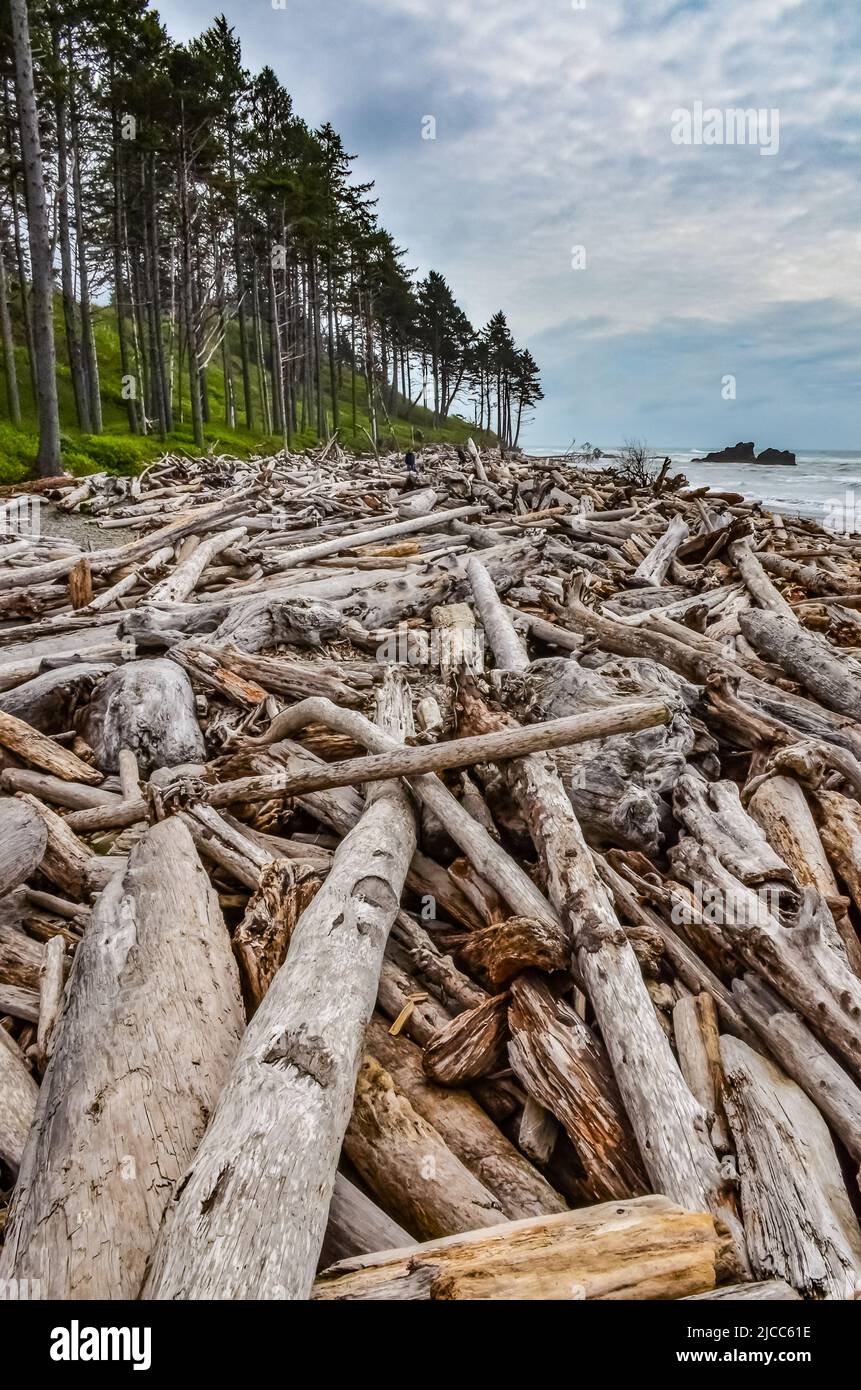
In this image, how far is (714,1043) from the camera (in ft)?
10.0

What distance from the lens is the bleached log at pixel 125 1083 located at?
2062 mm

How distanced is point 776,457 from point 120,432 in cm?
9344

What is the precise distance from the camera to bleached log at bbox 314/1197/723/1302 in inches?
76.5

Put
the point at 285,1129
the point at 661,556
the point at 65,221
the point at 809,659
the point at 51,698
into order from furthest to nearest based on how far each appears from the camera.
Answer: the point at 65,221, the point at 661,556, the point at 809,659, the point at 51,698, the point at 285,1129

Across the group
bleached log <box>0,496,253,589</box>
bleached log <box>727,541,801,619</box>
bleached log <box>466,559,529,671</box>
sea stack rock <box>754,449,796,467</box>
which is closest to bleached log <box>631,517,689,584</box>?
bleached log <box>727,541,801,619</box>

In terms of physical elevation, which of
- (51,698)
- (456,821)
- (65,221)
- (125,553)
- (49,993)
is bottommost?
(49,993)

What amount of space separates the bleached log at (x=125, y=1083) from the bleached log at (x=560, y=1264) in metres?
0.64

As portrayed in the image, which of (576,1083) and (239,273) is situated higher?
(239,273)

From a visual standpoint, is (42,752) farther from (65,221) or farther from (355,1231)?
(65,221)

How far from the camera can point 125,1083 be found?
252 centimetres

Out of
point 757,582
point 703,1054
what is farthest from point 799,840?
point 757,582

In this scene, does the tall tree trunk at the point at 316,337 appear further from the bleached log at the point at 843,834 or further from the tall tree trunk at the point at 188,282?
the bleached log at the point at 843,834

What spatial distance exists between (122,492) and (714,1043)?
18277 mm

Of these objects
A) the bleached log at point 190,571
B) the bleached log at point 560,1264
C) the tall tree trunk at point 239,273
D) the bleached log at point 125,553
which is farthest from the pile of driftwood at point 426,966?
the tall tree trunk at point 239,273
